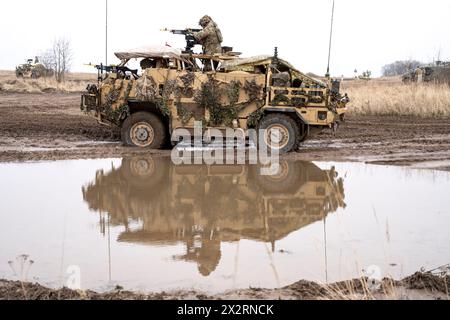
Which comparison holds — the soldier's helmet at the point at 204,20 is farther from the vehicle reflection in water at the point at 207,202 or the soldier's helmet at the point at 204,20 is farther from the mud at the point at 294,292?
the mud at the point at 294,292

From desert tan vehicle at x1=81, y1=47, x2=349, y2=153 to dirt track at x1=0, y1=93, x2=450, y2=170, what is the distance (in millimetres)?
646

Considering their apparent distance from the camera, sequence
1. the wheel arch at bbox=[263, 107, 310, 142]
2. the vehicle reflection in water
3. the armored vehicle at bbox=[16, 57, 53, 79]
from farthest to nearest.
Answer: the armored vehicle at bbox=[16, 57, 53, 79], the wheel arch at bbox=[263, 107, 310, 142], the vehicle reflection in water

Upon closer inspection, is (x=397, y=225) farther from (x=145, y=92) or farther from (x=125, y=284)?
(x=145, y=92)

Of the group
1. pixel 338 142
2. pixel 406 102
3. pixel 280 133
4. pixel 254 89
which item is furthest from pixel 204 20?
pixel 406 102

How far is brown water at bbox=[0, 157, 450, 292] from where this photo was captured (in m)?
5.38

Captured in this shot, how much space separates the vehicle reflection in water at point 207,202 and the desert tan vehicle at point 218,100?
6.18ft

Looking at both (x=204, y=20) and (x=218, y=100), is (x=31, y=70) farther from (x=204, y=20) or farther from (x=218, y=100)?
(x=218, y=100)

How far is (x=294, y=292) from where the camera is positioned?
4703mm

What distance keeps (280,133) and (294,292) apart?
8387 mm

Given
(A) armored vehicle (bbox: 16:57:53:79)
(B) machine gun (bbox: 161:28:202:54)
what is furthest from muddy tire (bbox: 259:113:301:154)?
(A) armored vehicle (bbox: 16:57:53:79)

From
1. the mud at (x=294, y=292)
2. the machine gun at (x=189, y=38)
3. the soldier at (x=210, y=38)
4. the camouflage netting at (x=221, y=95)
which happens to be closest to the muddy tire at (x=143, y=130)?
the camouflage netting at (x=221, y=95)

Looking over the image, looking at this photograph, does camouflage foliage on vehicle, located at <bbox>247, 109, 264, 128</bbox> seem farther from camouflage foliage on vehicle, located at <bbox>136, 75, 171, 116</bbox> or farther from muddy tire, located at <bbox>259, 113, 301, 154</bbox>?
camouflage foliage on vehicle, located at <bbox>136, 75, 171, 116</bbox>
